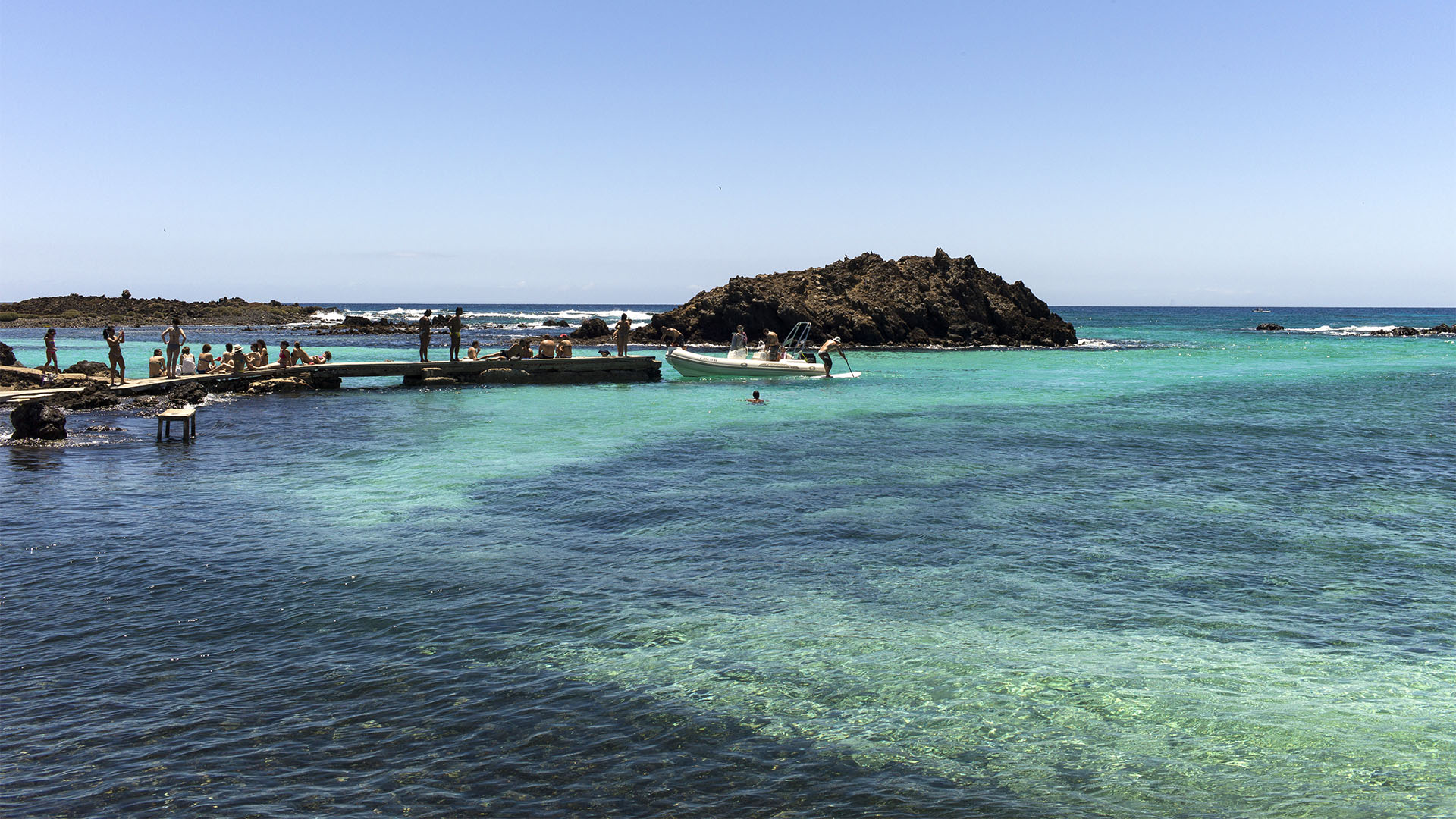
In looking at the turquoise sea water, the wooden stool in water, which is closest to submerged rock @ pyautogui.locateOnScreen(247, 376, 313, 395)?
the wooden stool in water

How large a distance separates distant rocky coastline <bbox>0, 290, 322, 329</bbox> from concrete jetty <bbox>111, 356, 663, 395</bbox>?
54.7 metres

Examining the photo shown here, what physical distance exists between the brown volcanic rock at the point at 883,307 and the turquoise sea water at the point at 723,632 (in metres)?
44.9

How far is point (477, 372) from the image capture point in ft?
118

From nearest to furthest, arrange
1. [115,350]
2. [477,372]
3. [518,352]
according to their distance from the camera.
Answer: [115,350] < [477,372] < [518,352]

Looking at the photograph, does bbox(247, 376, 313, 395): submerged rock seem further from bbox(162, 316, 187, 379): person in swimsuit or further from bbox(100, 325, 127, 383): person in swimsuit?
bbox(100, 325, 127, 383): person in swimsuit

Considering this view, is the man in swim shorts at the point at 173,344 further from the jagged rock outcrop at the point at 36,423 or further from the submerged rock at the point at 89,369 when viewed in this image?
the jagged rock outcrop at the point at 36,423

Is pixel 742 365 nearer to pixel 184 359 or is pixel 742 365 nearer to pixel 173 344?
pixel 184 359

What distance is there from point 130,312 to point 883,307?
6888 cm

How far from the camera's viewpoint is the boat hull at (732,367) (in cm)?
3869

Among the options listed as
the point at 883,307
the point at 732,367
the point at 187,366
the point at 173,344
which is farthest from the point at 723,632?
the point at 883,307

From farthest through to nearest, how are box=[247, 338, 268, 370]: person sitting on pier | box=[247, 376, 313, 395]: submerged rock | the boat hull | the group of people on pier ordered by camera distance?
the boat hull
box=[247, 338, 268, 370]: person sitting on pier
box=[247, 376, 313, 395]: submerged rock
the group of people on pier

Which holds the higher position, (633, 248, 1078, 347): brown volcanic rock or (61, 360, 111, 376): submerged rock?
(633, 248, 1078, 347): brown volcanic rock

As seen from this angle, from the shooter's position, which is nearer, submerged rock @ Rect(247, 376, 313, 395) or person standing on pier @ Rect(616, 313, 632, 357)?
submerged rock @ Rect(247, 376, 313, 395)

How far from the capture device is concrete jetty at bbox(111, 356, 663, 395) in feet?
107
